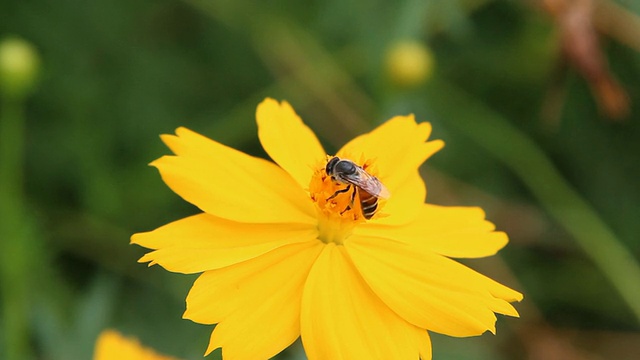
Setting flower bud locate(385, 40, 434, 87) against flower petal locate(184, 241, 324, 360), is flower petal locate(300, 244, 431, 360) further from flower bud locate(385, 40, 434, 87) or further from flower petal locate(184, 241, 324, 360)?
flower bud locate(385, 40, 434, 87)

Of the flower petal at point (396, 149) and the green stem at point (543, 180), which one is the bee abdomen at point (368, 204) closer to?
the flower petal at point (396, 149)

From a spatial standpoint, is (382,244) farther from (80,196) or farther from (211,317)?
(80,196)

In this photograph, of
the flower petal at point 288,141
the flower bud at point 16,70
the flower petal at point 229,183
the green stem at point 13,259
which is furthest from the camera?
the flower bud at point 16,70

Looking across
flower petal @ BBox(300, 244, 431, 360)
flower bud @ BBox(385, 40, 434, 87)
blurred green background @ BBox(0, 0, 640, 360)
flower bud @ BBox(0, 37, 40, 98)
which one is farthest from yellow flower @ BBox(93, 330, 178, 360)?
flower bud @ BBox(385, 40, 434, 87)

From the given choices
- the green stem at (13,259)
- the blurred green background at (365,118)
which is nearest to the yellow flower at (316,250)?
the green stem at (13,259)

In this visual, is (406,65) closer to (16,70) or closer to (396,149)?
(396,149)

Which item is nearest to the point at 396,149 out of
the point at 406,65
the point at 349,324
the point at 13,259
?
the point at 349,324
